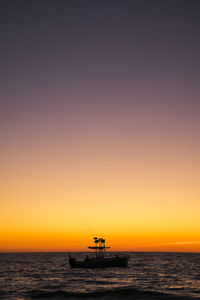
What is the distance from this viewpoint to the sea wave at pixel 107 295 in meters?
32.7

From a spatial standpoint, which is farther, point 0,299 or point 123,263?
point 123,263

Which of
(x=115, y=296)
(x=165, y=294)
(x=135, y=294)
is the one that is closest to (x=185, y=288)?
(x=165, y=294)

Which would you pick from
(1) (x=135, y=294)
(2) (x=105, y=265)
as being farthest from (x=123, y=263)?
(1) (x=135, y=294)

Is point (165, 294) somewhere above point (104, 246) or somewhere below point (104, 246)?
below

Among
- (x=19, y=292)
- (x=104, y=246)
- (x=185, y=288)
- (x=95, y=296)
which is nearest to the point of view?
(x=95, y=296)

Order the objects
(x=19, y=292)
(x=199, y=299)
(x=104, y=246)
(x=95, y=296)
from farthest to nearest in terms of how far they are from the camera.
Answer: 1. (x=104, y=246)
2. (x=19, y=292)
3. (x=95, y=296)
4. (x=199, y=299)

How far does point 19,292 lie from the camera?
35.9 meters

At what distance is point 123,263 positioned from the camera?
66562 mm

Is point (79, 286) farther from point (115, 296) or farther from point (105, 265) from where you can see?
point (105, 265)

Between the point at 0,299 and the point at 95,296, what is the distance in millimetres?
10522

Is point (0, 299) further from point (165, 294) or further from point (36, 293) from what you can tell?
point (165, 294)

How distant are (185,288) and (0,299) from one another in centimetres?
2395

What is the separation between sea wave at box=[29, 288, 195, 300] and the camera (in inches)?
1287

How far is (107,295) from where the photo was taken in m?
33.9
